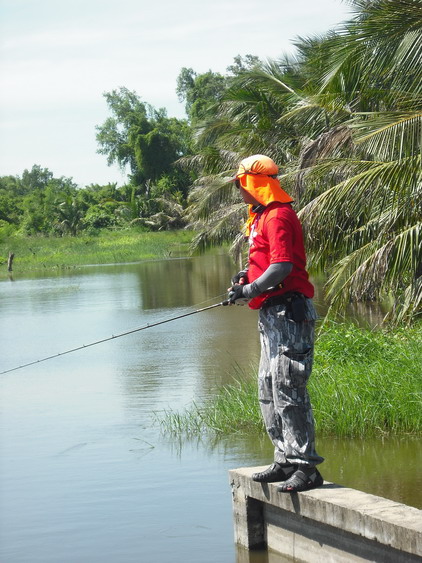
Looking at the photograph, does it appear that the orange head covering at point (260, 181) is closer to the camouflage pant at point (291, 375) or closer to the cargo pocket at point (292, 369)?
the camouflage pant at point (291, 375)

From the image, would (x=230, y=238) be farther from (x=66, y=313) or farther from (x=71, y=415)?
(x=71, y=415)

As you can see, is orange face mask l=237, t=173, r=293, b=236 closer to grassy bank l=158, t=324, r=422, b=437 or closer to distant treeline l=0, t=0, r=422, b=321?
grassy bank l=158, t=324, r=422, b=437

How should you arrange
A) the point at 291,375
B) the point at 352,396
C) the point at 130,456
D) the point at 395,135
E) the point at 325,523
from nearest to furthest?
1. the point at 325,523
2. the point at 291,375
3. the point at 352,396
4. the point at 130,456
5. the point at 395,135

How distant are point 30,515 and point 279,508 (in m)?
2.39

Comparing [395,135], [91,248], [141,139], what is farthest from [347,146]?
[141,139]

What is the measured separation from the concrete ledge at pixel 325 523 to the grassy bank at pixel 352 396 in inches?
105

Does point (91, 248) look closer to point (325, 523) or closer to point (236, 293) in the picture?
point (236, 293)

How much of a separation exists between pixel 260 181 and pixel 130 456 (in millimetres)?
3979

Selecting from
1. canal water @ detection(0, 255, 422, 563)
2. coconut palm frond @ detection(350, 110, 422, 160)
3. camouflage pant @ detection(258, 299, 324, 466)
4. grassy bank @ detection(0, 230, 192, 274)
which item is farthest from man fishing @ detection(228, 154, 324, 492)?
grassy bank @ detection(0, 230, 192, 274)

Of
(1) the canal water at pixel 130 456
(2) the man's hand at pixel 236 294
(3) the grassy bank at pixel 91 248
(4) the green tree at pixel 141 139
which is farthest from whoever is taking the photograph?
(4) the green tree at pixel 141 139

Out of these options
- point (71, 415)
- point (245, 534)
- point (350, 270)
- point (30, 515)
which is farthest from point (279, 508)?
point (350, 270)

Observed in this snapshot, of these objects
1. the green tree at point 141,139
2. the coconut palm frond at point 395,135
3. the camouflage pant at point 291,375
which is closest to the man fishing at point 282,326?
the camouflage pant at point 291,375

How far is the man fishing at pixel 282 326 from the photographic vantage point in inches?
198

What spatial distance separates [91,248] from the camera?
56531 millimetres
